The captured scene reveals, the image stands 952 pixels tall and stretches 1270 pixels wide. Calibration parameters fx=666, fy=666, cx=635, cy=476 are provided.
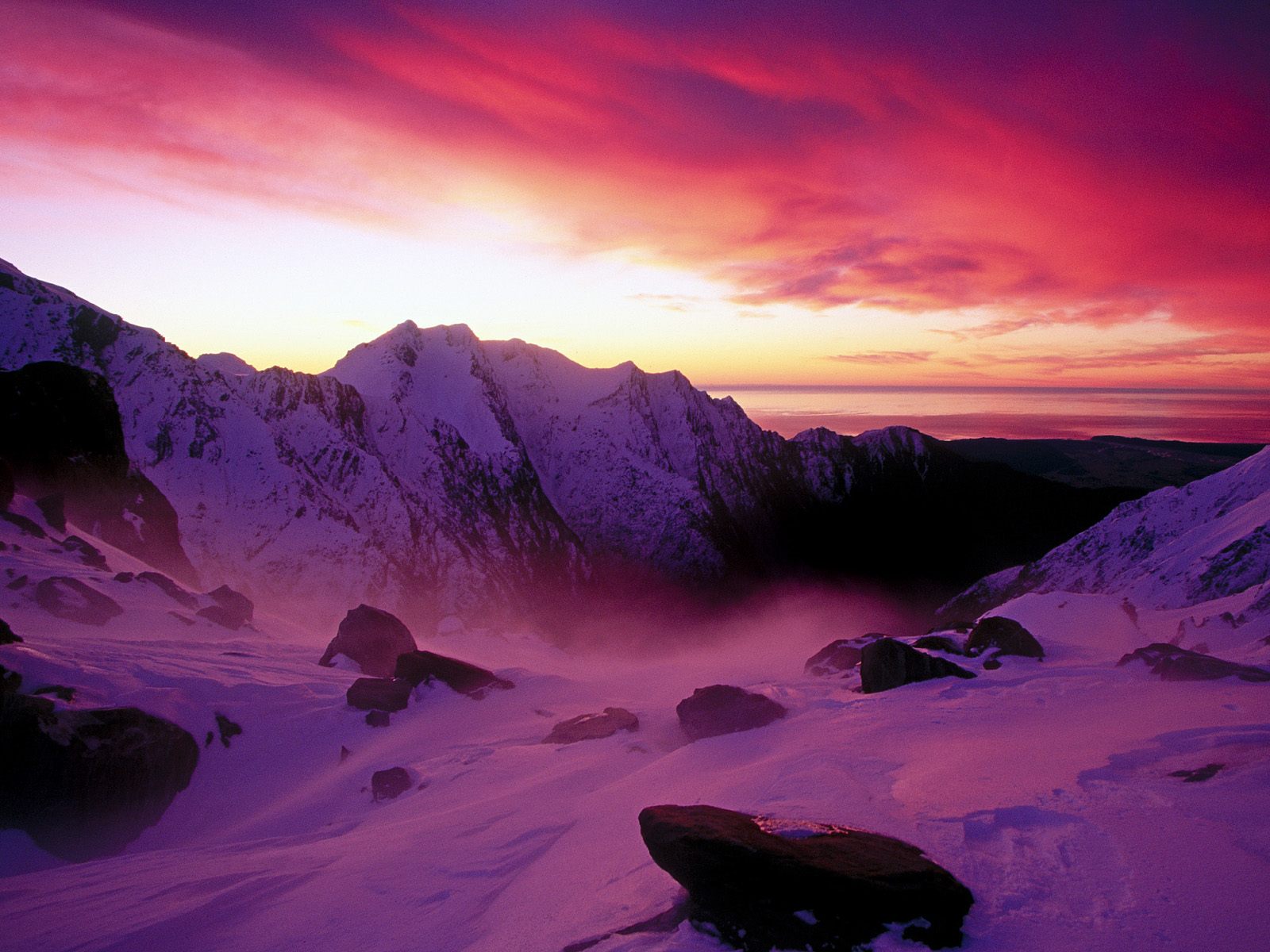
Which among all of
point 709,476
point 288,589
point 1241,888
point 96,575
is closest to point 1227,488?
point 1241,888

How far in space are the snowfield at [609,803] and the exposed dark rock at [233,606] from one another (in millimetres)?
4798

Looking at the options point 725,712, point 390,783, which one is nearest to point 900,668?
point 725,712

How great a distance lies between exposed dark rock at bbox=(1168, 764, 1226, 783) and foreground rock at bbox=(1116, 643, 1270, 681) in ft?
21.5

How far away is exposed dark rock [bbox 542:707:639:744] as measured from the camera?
1677 cm

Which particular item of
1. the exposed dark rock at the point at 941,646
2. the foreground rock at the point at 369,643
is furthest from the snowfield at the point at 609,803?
the foreground rock at the point at 369,643

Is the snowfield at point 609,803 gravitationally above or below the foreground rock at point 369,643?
above

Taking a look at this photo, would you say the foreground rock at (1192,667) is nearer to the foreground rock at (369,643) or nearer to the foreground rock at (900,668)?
the foreground rock at (900,668)

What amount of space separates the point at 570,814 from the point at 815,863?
5849mm

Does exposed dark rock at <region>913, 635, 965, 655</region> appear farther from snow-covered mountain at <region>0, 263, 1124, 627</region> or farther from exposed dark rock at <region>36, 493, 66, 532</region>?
snow-covered mountain at <region>0, 263, 1124, 627</region>

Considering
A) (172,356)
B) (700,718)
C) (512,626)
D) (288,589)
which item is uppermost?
(172,356)

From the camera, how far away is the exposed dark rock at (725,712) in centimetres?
1394

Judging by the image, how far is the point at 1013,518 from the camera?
609ft

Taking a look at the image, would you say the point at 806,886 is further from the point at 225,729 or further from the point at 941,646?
the point at 225,729

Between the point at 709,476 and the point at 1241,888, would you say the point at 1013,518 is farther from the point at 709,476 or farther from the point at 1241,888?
the point at 1241,888
